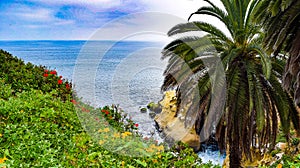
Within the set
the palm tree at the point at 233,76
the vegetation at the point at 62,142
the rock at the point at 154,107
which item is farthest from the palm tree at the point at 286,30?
the rock at the point at 154,107

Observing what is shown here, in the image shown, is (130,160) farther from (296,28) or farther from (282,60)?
(282,60)

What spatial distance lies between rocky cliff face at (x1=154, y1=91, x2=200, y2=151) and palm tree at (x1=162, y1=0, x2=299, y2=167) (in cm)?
402

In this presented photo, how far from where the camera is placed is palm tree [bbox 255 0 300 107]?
17.2 feet

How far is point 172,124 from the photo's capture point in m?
14.0

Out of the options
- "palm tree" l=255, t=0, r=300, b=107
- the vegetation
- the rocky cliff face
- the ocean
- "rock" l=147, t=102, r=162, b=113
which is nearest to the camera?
the vegetation

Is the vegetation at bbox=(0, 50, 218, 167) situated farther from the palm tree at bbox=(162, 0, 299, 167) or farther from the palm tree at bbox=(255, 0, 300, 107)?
the palm tree at bbox=(255, 0, 300, 107)

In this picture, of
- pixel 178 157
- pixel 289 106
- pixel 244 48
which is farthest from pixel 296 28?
pixel 178 157

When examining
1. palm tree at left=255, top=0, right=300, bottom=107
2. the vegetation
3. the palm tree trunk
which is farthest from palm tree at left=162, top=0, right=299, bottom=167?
the vegetation

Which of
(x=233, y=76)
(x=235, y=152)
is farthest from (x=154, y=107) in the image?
(x=233, y=76)

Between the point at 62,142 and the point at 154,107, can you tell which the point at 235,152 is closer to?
the point at 62,142

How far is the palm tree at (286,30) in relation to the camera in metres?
5.23

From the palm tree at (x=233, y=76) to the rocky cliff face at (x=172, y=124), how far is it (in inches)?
158

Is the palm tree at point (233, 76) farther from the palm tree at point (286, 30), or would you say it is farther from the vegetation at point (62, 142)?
the vegetation at point (62, 142)

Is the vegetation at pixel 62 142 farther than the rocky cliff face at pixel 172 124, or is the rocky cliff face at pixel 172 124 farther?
the rocky cliff face at pixel 172 124
